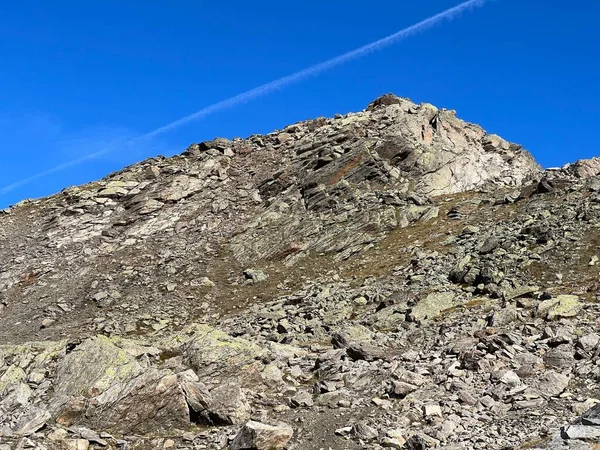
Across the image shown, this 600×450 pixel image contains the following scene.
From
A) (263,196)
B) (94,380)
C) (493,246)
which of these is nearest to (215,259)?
(263,196)

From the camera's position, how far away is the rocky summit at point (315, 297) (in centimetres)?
1422

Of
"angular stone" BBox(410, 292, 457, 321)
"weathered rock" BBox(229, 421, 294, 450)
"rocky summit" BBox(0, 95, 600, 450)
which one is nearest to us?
"weathered rock" BBox(229, 421, 294, 450)

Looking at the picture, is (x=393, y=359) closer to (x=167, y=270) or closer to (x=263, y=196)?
(x=167, y=270)

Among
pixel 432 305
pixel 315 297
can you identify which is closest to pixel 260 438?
pixel 432 305

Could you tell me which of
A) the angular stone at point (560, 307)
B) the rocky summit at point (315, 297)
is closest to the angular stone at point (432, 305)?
the rocky summit at point (315, 297)

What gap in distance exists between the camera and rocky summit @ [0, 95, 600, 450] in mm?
14219

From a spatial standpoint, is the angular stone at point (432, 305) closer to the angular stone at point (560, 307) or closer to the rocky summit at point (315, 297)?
the rocky summit at point (315, 297)

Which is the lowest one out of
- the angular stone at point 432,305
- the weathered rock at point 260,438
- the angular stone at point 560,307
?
the weathered rock at point 260,438

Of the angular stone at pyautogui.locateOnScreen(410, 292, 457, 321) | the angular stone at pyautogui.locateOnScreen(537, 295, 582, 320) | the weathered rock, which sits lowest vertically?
the weathered rock

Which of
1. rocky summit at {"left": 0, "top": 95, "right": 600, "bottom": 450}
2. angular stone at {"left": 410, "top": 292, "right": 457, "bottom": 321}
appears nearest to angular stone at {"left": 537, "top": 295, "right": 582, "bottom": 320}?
rocky summit at {"left": 0, "top": 95, "right": 600, "bottom": 450}

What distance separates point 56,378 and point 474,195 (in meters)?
33.3

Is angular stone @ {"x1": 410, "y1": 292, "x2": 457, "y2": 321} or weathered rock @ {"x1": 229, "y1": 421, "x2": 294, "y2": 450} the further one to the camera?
angular stone @ {"x1": 410, "y1": 292, "x2": 457, "y2": 321}

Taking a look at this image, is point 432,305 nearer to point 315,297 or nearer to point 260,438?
point 315,297

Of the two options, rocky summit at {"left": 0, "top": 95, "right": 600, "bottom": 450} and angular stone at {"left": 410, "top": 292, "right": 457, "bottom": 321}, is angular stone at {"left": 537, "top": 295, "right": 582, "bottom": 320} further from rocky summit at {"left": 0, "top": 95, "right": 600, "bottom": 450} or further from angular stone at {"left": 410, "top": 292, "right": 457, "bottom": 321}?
angular stone at {"left": 410, "top": 292, "right": 457, "bottom": 321}
